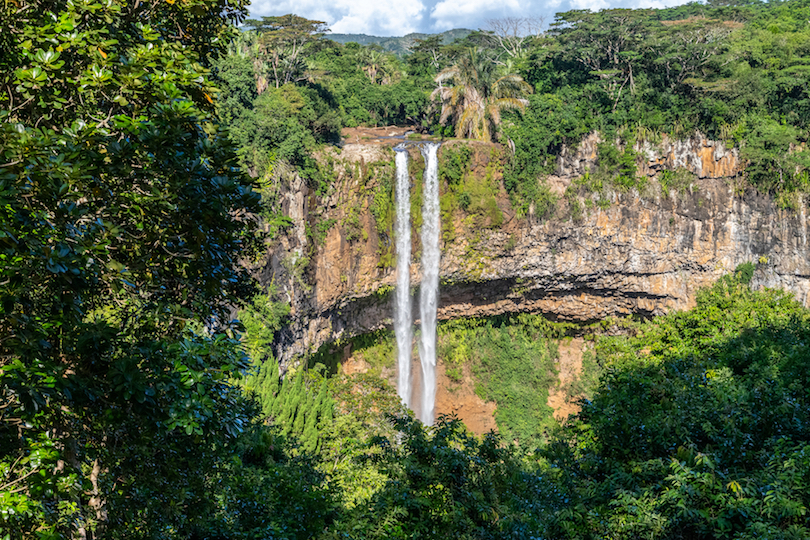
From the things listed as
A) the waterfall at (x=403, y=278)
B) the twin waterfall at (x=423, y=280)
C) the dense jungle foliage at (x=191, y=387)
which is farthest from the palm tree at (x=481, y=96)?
the dense jungle foliage at (x=191, y=387)

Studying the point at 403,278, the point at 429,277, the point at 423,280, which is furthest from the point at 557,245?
the point at 403,278

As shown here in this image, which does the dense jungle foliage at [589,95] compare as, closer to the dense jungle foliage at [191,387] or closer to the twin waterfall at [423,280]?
the twin waterfall at [423,280]

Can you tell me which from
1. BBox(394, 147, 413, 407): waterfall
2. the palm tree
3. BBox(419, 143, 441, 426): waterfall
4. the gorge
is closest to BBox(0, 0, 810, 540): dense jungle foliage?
the gorge

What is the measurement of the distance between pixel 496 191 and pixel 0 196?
2251 cm

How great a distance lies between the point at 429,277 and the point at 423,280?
0.99 ft

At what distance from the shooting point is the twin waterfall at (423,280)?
2350 centimetres

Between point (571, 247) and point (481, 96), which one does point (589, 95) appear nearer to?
point (481, 96)

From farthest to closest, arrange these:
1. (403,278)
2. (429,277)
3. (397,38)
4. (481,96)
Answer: (397,38), (481,96), (429,277), (403,278)

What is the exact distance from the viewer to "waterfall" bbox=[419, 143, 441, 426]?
77.7 ft

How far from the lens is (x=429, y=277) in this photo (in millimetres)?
24688

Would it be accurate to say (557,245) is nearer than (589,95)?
Yes

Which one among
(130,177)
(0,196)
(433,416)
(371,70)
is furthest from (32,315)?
(371,70)

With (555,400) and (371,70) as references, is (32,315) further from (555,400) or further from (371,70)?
(371,70)

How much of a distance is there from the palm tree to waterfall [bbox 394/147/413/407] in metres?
4.10
